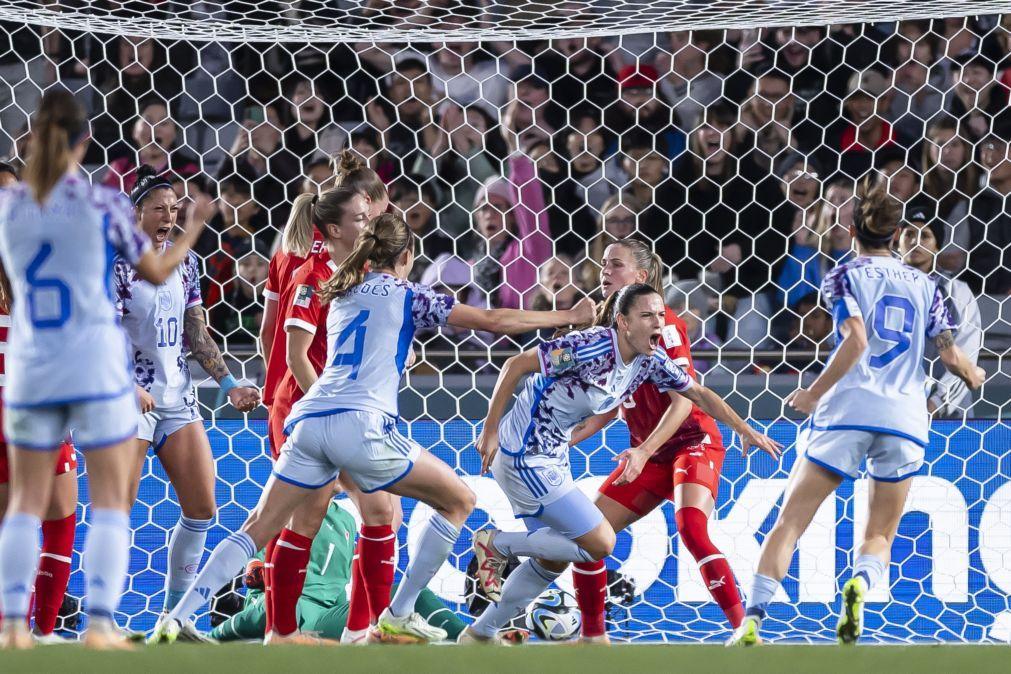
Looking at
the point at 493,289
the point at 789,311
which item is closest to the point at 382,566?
the point at 493,289

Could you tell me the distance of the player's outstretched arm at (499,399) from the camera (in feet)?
13.8

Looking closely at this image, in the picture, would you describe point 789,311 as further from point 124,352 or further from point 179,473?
point 124,352

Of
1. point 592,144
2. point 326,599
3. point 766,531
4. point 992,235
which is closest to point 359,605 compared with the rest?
point 326,599

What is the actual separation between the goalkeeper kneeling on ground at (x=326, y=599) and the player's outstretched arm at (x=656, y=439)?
34.1 inches

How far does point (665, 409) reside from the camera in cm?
468

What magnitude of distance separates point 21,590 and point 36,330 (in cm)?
57

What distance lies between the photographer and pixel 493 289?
6.33 metres

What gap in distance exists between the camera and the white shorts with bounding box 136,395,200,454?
4.23m

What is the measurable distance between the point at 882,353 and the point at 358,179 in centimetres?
182

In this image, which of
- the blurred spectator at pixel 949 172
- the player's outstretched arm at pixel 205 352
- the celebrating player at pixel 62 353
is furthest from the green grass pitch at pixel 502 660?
the blurred spectator at pixel 949 172

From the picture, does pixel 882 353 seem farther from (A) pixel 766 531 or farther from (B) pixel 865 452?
(A) pixel 766 531

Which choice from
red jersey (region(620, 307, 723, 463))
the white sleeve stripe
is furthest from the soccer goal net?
the white sleeve stripe

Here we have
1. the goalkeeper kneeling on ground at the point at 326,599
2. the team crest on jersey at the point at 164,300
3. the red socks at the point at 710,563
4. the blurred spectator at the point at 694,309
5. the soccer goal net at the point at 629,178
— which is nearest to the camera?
the team crest on jersey at the point at 164,300

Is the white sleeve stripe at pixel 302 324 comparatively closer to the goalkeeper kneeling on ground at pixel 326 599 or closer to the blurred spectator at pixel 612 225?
the goalkeeper kneeling on ground at pixel 326 599
